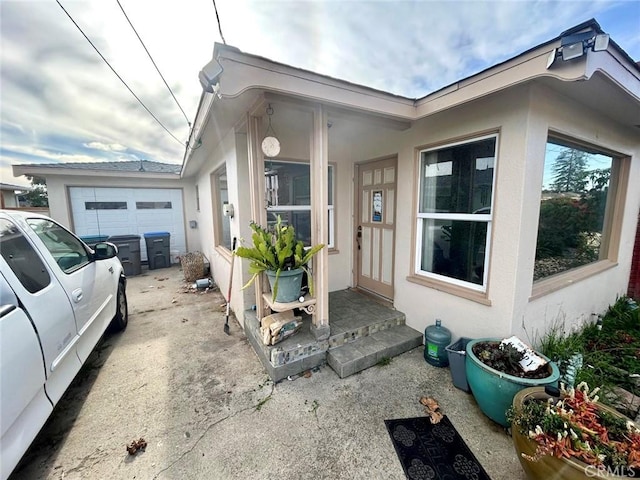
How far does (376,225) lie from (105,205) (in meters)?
8.34

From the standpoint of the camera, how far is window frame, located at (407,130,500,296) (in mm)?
2545

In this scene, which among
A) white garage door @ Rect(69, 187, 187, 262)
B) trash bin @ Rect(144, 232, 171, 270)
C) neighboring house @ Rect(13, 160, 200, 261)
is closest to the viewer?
neighboring house @ Rect(13, 160, 200, 261)

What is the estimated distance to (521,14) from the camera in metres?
3.00

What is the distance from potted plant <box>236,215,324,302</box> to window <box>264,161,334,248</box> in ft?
3.39

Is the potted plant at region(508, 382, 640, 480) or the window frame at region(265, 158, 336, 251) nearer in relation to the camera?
the potted plant at region(508, 382, 640, 480)

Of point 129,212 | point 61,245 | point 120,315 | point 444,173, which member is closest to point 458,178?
point 444,173

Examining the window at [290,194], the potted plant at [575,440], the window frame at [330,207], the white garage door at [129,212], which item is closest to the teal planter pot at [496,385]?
the potted plant at [575,440]

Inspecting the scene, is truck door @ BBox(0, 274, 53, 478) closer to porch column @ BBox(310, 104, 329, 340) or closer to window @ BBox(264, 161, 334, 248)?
porch column @ BBox(310, 104, 329, 340)

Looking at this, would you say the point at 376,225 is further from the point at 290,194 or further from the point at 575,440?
the point at 575,440

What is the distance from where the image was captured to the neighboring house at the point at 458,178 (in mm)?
2182

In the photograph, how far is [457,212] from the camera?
289cm

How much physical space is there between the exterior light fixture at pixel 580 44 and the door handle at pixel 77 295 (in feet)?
14.2

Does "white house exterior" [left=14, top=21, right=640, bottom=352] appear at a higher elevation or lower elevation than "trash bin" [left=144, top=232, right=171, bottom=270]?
higher

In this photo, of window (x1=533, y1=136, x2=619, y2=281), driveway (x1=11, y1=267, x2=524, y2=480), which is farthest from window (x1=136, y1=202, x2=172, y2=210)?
window (x1=533, y1=136, x2=619, y2=281)
